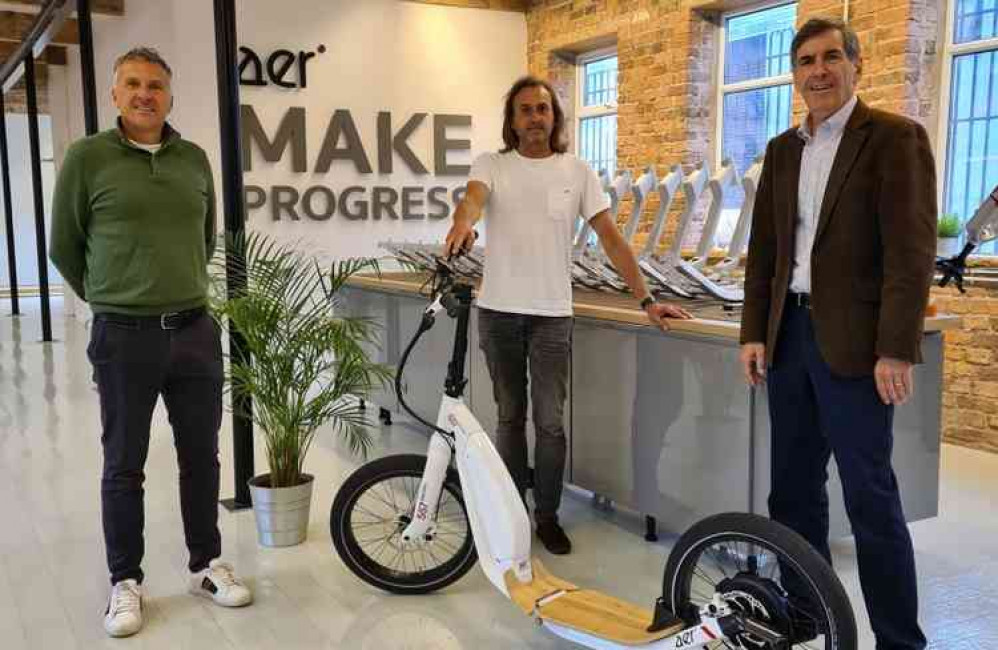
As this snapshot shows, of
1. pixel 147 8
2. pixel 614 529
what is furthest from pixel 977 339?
pixel 147 8

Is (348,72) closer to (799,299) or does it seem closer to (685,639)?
(799,299)

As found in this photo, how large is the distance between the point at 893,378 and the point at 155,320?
6.28 feet

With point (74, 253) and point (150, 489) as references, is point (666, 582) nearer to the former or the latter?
point (74, 253)

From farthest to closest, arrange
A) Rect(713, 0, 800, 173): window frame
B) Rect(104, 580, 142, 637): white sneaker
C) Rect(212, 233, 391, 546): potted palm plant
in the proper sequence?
Rect(713, 0, 800, 173): window frame
Rect(212, 233, 391, 546): potted palm plant
Rect(104, 580, 142, 637): white sneaker

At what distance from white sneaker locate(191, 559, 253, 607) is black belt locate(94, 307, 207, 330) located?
0.79 m

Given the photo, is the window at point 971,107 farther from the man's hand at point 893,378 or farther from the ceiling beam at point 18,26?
the ceiling beam at point 18,26

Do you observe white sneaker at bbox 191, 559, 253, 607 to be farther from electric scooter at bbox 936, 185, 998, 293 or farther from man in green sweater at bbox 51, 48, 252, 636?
electric scooter at bbox 936, 185, 998, 293

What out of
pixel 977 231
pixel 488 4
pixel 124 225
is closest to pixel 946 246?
pixel 977 231

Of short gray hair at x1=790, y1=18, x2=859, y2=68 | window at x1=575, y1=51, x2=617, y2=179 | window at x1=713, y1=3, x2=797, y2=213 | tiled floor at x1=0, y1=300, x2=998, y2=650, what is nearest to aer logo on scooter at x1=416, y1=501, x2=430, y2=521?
tiled floor at x1=0, y1=300, x2=998, y2=650

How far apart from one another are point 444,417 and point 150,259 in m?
0.93

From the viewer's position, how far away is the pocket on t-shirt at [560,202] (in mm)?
2996

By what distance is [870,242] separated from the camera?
202cm

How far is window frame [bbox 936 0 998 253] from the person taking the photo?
199 inches

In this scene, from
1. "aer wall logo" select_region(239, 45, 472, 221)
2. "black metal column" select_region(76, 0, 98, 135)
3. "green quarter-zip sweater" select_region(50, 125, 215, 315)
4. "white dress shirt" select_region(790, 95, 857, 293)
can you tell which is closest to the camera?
"white dress shirt" select_region(790, 95, 857, 293)
